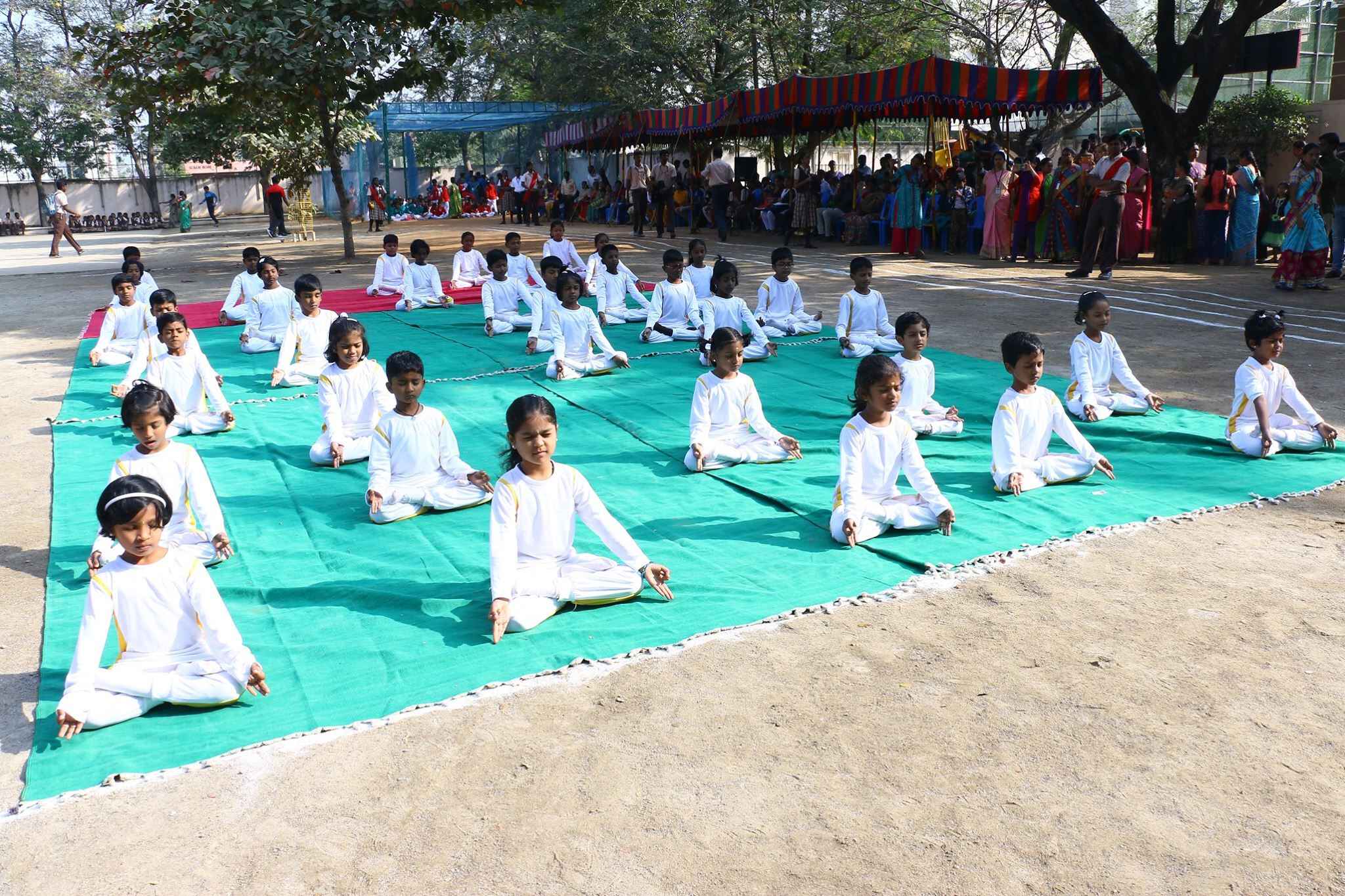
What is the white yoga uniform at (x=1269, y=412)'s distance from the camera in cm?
579

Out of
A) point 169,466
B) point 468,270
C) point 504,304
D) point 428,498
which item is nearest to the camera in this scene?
point 169,466

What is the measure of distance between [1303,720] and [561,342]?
5966 mm

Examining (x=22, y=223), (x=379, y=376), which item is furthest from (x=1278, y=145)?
(x=22, y=223)

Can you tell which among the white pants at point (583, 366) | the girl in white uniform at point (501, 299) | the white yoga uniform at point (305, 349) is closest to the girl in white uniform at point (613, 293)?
the girl in white uniform at point (501, 299)

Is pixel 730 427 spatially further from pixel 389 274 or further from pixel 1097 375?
pixel 389 274

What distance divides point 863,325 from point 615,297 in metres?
3.16

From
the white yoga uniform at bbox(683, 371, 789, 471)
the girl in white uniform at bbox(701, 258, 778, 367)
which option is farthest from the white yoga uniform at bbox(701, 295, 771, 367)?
the white yoga uniform at bbox(683, 371, 789, 471)

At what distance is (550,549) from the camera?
13.4 feet

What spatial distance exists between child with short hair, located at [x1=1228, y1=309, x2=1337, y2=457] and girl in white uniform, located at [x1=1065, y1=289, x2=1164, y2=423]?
728 mm

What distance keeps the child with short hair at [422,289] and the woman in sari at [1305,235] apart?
9.00m

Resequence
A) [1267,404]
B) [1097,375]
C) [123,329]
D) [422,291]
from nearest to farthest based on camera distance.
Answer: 1. [1267,404]
2. [1097,375]
3. [123,329]
4. [422,291]

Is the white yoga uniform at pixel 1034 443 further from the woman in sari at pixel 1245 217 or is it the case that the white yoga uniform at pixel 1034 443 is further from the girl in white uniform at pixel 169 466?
the woman in sari at pixel 1245 217

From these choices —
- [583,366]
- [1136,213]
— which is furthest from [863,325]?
[1136,213]

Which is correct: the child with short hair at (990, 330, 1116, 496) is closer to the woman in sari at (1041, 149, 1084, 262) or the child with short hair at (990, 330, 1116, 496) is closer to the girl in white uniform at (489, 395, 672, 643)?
the girl in white uniform at (489, 395, 672, 643)
